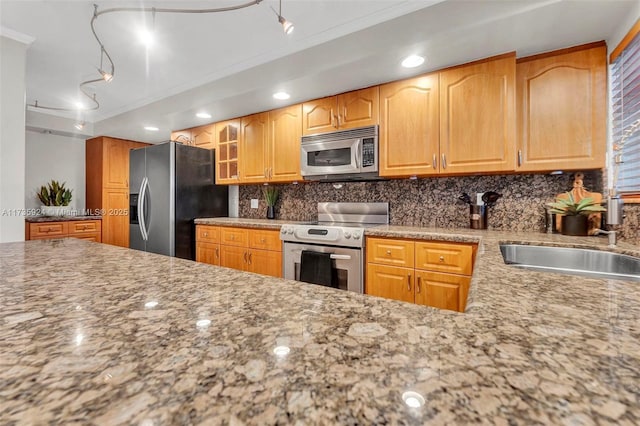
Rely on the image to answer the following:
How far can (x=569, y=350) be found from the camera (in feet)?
1.30

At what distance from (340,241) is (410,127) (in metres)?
1.08

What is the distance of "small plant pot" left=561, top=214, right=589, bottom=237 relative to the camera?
1.80 metres

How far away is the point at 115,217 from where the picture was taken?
4.66m

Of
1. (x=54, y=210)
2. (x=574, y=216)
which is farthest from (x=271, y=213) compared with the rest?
(x=54, y=210)

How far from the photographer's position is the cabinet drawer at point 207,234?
3221 millimetres

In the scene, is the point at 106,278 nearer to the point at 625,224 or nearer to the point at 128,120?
the point at 625,224

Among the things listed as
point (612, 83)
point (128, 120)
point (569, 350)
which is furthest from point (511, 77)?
point (128, 120)

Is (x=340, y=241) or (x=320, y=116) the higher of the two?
(x=320, y=116)

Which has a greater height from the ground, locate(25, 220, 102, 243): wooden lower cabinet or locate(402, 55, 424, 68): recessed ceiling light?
locate(402, 55, 424, 68): recessed ceiling light

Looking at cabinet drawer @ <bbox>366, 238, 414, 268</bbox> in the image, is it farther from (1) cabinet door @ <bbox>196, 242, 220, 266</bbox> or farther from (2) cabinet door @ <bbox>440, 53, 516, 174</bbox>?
(1) cabinet door @ <bbox>196, 242, 220, 266</bbox>

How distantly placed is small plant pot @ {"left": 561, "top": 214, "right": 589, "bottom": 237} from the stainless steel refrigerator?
345 centimetres

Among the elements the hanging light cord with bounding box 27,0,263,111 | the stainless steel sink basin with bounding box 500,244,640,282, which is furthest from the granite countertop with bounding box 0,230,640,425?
the hanging light cord with bounding box 27,0,263,111

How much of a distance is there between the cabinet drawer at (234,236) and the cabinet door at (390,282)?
53.9 inches

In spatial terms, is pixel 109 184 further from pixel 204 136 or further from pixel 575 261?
pixel 575 261
